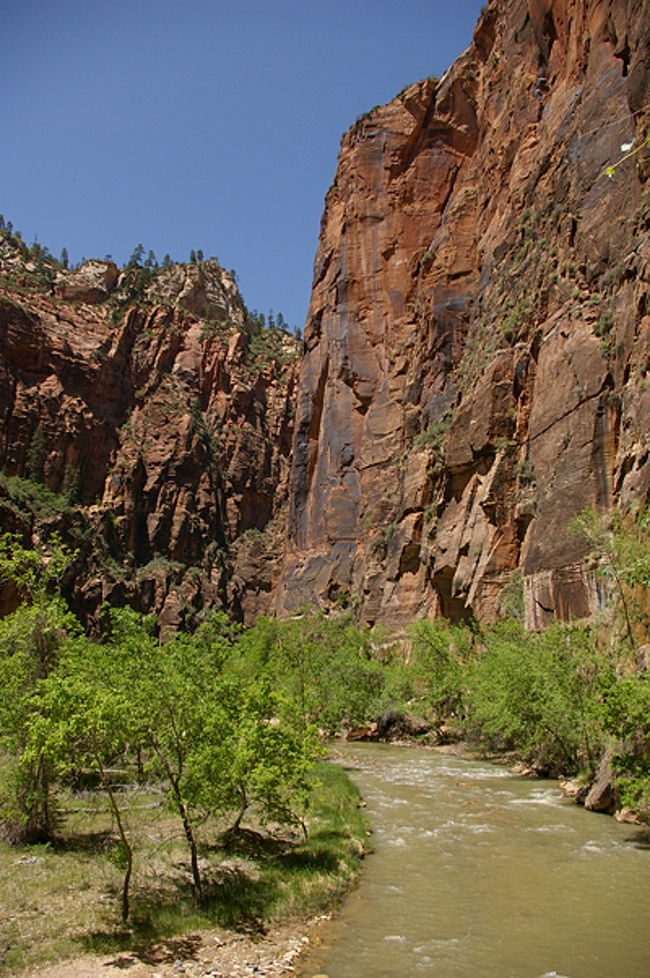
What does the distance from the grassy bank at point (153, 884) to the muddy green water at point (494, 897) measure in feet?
2.64

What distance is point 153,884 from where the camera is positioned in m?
10.2

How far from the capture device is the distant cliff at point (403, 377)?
29.1m

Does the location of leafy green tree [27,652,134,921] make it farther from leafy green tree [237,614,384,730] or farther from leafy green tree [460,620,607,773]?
leafy green tree [460,620,607,773]

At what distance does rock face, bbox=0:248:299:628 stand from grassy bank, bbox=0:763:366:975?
62551 millimetres

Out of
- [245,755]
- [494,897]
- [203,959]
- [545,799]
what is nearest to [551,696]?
[545,799]

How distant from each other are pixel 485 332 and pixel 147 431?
6520cm

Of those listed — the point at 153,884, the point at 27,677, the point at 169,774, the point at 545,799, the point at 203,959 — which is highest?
the point at 27,677

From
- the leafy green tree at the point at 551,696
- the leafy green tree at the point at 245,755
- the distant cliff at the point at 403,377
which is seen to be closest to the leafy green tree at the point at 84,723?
the leafy green tree at the point at 245,755

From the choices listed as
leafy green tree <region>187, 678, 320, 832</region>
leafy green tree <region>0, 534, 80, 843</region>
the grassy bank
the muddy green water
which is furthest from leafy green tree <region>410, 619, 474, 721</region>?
leafy green tree <region>0, 534, 80, 843</region>

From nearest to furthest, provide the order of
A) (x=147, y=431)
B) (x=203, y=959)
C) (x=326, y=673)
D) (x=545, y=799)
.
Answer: (x=203, y=959), (x=545, y=799), (x=326, y=673), (x=147, y=431)

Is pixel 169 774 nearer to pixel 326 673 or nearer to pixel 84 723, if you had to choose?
pixel 84 723

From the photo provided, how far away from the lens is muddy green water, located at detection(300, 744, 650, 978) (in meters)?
8.39

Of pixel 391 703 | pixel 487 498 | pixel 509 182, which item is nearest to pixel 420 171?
pixel 509 182

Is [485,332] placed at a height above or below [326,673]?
above
